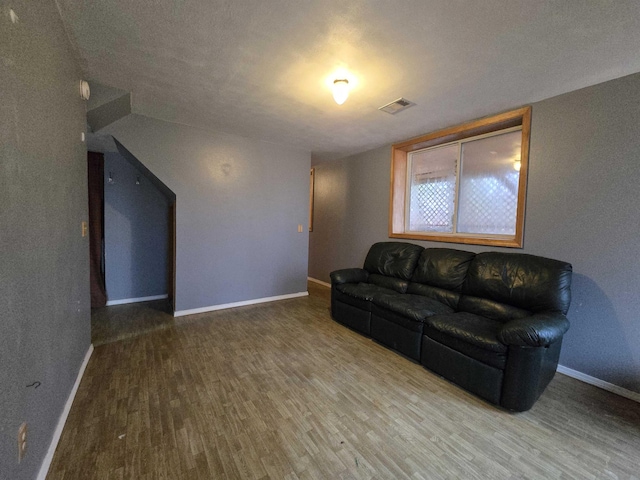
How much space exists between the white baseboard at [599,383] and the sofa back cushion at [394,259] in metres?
1.66

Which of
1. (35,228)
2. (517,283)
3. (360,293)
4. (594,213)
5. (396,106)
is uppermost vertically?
(396,106)

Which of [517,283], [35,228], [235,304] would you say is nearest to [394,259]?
[517,283]

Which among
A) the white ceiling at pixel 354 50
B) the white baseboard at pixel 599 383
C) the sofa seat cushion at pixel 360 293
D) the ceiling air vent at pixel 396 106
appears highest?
the ceiling air vent at pixel 396 106

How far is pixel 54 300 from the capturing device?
155 cm

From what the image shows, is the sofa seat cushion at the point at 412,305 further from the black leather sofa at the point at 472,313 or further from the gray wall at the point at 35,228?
the gray wall at the point at 35,228

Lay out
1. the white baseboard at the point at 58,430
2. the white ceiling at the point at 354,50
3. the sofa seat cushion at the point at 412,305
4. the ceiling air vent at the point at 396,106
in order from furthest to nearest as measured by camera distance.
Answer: the ceiling air vent at the point at 396,106 < the sofa seat cushion at the point at 412,305 < the white ceiling at the point at 354,50 < the white baseboard at the point at 58,430

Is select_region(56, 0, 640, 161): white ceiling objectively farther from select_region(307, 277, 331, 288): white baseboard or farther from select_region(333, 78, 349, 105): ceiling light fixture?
select_region(307, 277, 331, 288): white baseboard

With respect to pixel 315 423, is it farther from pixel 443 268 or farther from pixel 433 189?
pixel 433 189

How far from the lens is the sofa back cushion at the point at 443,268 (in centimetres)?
293

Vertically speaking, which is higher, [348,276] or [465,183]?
[465,183]

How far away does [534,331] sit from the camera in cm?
179

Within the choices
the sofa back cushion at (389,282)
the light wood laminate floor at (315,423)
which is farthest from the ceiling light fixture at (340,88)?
the light wood laminate floor at (315,423)

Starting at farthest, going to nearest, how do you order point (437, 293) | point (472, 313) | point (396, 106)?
1. point (437, 293)
2. point (396, 106)
3. point (472, 313)

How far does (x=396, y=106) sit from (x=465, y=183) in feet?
4.66
